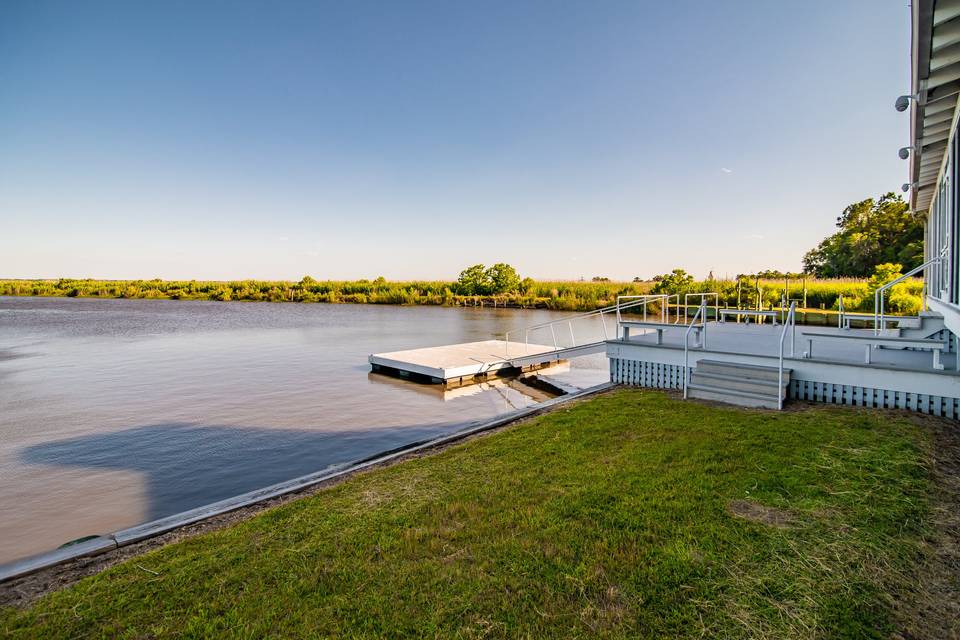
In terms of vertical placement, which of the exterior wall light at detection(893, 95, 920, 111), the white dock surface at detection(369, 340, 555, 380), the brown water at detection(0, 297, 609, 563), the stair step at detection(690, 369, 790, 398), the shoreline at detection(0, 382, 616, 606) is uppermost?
the exterior wall light at detection(893, 95, 920, 111)

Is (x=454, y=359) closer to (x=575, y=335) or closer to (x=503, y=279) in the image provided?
(x=575, y=335)

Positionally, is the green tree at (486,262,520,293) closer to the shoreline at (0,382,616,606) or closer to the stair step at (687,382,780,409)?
the stair step at (687,382,780,409)

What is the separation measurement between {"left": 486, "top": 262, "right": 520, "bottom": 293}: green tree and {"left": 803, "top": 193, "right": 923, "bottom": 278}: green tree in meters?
27.7

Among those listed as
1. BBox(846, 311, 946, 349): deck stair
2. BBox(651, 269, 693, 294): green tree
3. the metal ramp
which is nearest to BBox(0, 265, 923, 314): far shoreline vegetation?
BBox(651, 269, 693, 294): green tree

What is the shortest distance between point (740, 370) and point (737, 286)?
1919 centimetres

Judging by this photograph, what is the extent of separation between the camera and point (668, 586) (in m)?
2.51

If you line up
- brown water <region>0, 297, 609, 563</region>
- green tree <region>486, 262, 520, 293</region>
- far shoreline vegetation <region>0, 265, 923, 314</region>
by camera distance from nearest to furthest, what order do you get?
brown water <region>0, 297, 609, 563</region>
far shoreline vegetation <region>0, 265, 923, 314</region>
green tree <region>486, 262, 520, 293</region>

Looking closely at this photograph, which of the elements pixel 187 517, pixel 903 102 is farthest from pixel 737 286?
pixel 187 517

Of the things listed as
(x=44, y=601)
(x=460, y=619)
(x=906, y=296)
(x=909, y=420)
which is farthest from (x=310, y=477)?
(x=906, y=296)

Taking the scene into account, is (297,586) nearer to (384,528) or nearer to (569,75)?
(384,528)

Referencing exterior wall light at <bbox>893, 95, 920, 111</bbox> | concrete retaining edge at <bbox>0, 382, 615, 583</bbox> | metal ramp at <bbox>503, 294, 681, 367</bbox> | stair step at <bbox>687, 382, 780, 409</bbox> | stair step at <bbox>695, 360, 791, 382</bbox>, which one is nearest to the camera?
concrete retaining edge at <bbox>0, 382, 615, 583</bbox>

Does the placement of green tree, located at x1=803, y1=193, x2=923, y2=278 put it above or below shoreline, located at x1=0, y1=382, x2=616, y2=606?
above

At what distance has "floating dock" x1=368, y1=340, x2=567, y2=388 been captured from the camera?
38.9 ft

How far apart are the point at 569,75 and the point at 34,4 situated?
18071 mm
